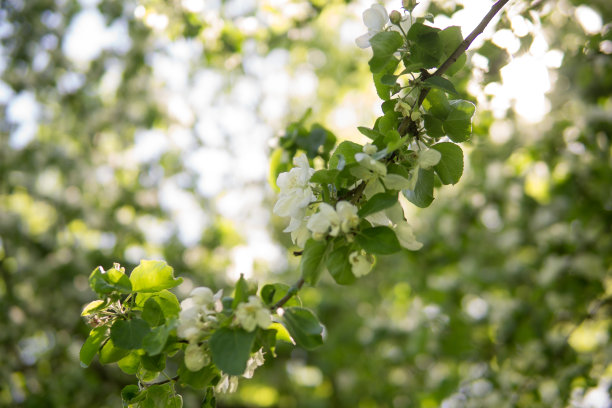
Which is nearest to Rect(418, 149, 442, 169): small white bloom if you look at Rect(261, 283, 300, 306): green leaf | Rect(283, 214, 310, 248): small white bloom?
Rect(283, 214, 310, 248): small white bloom

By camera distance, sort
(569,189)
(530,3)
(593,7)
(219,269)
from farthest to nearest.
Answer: (219,269) → (569,189) → (593,7) → (530,3)

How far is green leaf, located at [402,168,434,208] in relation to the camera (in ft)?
4.12

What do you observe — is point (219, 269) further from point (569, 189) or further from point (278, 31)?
point (569, 189)

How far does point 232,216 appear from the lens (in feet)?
20.8

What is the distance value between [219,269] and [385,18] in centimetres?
455

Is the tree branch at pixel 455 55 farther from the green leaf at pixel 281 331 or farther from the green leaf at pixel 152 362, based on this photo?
the green leaf at pixel 152 362

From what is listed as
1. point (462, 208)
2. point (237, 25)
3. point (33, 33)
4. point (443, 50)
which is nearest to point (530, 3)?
point (443, 50)

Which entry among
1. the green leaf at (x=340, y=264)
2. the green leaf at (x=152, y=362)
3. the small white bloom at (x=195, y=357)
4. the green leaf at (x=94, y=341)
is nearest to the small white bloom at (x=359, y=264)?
the green leaf at (x=340, y=264)

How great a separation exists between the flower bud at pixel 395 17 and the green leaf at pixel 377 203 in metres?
0.43

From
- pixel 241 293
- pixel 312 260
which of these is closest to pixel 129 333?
pixel 241 293

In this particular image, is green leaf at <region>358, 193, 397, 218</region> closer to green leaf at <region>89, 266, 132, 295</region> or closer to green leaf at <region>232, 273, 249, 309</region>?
green leaf at <region>232, 273, 249, 309</region>

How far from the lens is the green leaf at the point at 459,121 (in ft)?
4.13

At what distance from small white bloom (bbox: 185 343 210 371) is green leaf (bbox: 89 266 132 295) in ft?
0.70

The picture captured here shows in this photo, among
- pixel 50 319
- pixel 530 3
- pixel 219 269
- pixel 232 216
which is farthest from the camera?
pixel 232 216
